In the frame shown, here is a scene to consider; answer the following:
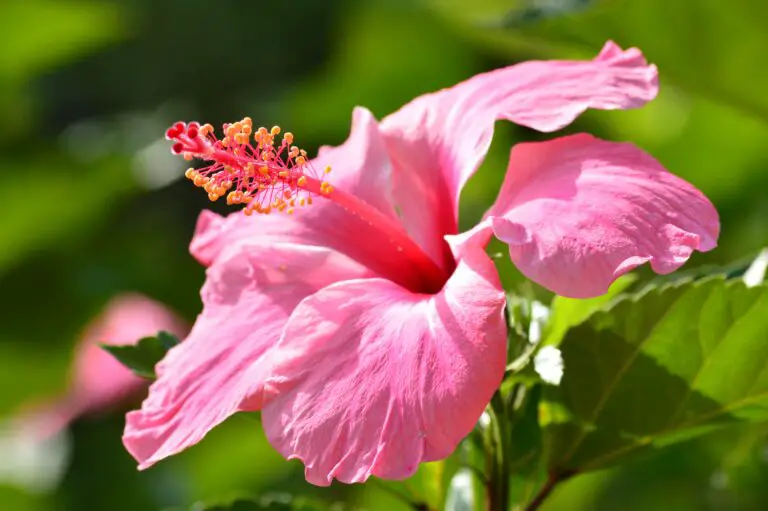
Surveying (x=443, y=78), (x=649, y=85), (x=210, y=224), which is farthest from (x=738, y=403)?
(x=443, y=78)

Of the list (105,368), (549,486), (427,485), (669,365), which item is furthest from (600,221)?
(105,368)

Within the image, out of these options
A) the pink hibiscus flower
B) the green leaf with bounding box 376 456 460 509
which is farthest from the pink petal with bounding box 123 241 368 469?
the green leaf with bounding box 376 456 460 509

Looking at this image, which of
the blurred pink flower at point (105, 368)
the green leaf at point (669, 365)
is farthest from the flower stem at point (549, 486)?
the blurred pink flower at point (105, 368)

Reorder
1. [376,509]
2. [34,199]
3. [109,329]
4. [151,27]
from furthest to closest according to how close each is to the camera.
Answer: [151,27]
[34,199]
[109,329]
[376,509]

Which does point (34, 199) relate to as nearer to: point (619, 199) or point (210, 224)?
point (210, 224)

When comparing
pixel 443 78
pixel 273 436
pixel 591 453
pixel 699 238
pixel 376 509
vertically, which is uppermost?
pixel 699 238

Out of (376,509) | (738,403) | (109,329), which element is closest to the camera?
(738,403)
